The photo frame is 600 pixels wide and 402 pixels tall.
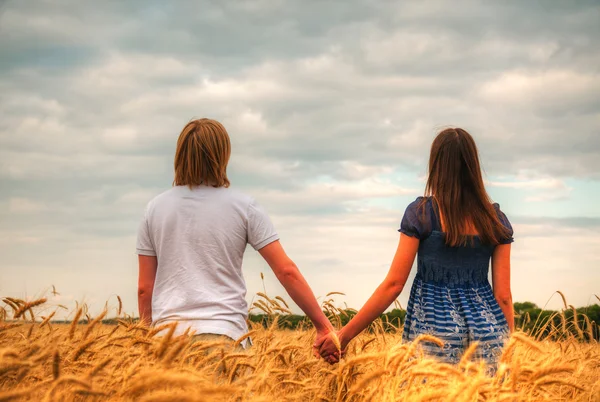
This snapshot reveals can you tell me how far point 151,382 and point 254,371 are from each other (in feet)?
3.87

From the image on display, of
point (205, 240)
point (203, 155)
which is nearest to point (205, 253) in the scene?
point (205, 240)

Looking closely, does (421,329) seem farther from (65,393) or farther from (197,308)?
(65,393)

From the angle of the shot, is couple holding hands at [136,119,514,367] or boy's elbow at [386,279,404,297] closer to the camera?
couple holding hands at [136,119,514,367]

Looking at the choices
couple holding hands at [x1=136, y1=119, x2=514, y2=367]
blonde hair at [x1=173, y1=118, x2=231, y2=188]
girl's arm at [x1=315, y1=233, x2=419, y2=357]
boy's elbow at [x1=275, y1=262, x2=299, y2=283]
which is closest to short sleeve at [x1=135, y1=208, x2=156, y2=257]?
couple holding hands at [x1=136, y1=119, x2=514, y2=367]

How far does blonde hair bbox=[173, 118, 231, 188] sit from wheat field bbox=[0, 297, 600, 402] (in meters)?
1.01

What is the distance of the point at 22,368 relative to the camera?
112 inches

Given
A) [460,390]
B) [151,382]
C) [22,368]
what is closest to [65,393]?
[22,368]

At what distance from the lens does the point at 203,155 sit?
13.8 feet

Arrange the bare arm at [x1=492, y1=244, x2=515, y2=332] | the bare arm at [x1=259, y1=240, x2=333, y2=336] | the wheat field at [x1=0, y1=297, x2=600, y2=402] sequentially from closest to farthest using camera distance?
the wheat field at [x1=0, y1=297, x2=600, y2=402], the bare arm at [x1=259, y1=240, x2=333, y2=336], the bare arm at [x1=492, y1=244, x2=515, y2=332]

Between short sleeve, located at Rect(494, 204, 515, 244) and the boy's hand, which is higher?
short sleeve, located at Rect(494, 204, 515, 244)

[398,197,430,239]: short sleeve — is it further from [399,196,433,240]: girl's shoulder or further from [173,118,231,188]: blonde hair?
[173,118,231,188]: blonde hair

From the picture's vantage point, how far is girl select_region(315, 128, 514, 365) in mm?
4203

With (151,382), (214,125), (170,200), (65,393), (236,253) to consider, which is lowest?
(65,393)

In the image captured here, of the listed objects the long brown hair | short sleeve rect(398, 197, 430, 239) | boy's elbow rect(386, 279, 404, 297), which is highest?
the long brown hair
